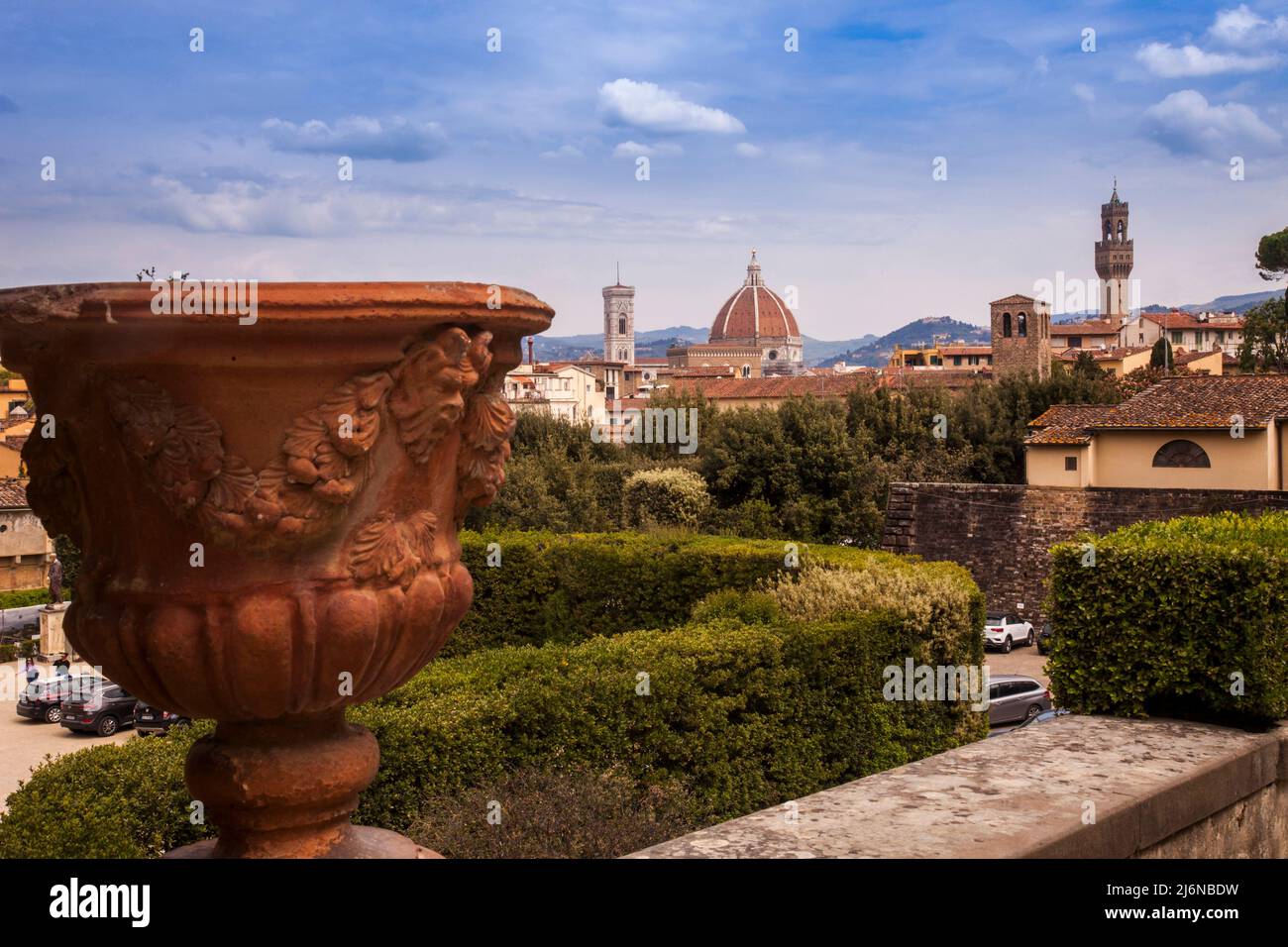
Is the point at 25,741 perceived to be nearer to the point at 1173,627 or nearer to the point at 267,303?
the point at 1173,627

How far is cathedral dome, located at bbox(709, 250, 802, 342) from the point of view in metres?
149

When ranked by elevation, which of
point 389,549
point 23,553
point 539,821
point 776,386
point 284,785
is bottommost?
point 23,553

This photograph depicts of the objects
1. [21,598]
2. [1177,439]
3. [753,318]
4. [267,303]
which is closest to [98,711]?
[267,303]

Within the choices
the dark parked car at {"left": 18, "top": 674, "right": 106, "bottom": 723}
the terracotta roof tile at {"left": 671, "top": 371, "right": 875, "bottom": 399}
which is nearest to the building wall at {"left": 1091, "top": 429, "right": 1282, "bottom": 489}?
the terracotta roof tile at {"left": 671, "top": 371, "right": 875, "bottom": 399}

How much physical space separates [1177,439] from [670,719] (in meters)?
22.7

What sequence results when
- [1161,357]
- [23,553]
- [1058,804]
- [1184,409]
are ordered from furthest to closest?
[1161,357] → [23,553] → [1184,409] → [1058,804]

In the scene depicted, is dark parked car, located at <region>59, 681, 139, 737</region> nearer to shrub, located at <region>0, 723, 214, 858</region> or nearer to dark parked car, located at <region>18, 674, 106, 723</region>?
dark parked car, located at <region>18, 674, 106, 723</region>

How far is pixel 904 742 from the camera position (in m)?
9.78

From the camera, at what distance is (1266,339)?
49.2 meters

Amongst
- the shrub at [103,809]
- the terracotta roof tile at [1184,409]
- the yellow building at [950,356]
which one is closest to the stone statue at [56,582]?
the shrub at [103,809]

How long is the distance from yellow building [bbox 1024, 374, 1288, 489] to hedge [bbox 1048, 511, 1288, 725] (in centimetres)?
2225

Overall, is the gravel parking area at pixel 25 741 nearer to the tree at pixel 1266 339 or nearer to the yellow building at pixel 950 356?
the tree at pixel 1266 339

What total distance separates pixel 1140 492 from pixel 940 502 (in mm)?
4100
